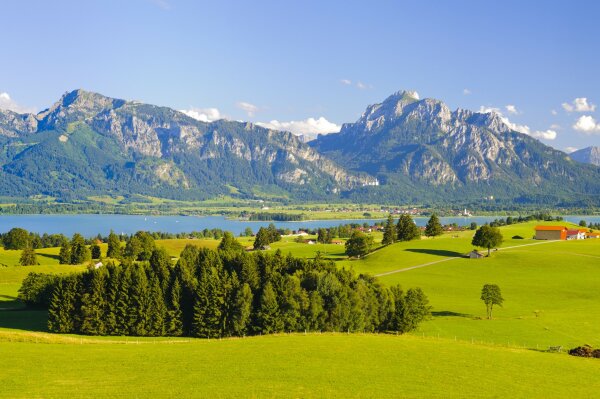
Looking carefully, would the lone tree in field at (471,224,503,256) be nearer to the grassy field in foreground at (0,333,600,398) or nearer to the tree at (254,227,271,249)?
the tree at (254,227,271,249)

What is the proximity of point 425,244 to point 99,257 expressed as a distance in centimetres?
8125

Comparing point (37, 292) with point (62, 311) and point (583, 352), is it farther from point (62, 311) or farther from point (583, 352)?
point (583, 352)

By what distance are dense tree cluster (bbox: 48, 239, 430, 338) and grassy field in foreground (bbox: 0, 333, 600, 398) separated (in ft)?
43.0

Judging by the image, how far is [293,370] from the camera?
37625 millimetres

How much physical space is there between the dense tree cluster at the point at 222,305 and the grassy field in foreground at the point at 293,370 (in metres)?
13.1

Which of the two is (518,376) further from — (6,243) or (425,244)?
(6,243)

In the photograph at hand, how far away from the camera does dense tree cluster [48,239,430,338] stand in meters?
62.9

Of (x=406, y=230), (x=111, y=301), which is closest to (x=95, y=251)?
(x=406, y=230)

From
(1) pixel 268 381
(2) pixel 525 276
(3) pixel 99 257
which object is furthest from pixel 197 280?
(3) pixel 99 257

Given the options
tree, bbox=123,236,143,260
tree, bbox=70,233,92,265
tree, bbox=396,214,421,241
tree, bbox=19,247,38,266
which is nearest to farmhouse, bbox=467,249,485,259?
tree, bbox=396,214,421,241

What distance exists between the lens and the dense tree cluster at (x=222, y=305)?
62.9m

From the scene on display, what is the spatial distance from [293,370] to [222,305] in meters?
27.8

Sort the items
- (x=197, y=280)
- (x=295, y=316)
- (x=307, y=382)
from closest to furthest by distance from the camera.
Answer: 1. (x=307, y=382)
2. (x=295, y=316)
3. (x=197, y=280)

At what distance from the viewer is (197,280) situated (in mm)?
67125
